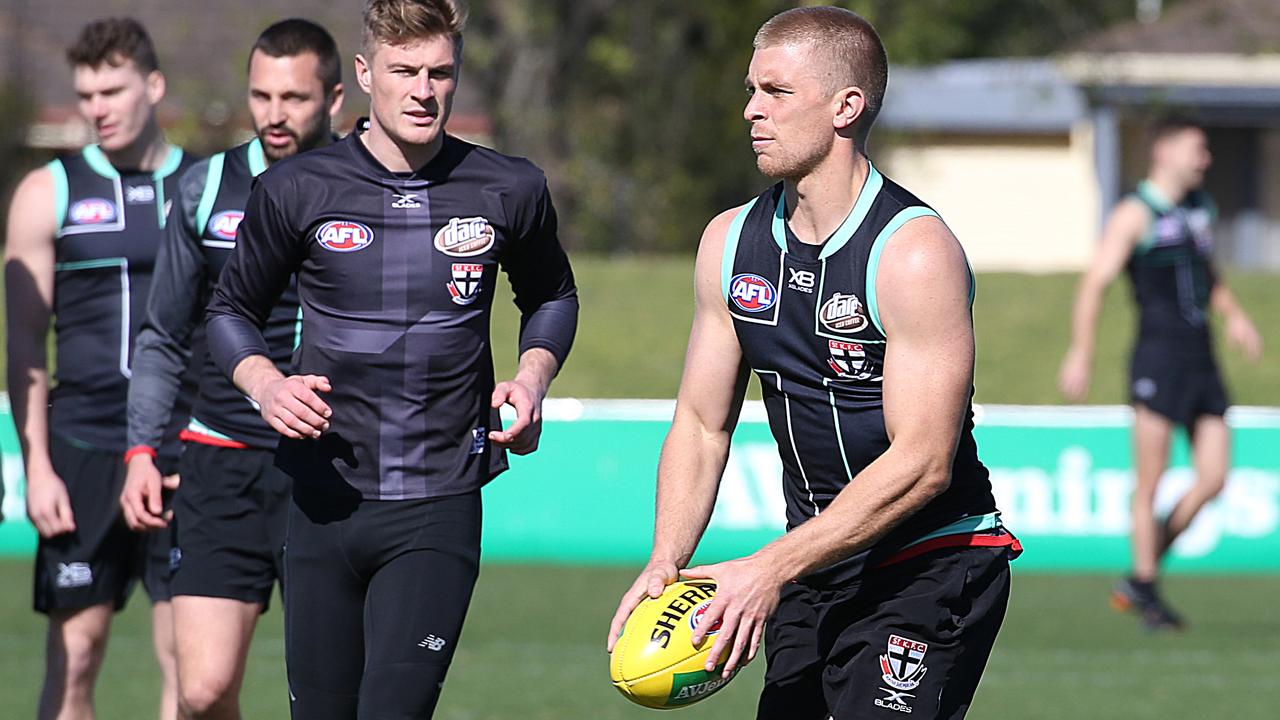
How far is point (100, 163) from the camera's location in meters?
6.08

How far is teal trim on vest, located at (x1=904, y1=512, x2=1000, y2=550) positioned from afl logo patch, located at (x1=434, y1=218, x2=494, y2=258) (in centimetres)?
135

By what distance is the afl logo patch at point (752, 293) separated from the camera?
427 centimetres

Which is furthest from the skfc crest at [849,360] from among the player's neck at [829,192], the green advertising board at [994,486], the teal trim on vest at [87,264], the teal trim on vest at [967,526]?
the green advertising board at [994,486]

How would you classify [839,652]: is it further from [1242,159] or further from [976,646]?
[1242,159]

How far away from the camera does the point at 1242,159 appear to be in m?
27.7

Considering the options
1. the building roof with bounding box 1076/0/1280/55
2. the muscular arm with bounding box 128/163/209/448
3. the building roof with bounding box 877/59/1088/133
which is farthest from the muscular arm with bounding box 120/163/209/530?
the building roof with bounding box 877/59/1088/133

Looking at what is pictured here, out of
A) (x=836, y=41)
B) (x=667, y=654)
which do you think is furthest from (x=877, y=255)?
(x=667, y=654)

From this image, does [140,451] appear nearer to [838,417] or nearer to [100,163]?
[100,163]

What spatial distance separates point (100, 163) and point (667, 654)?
311cm

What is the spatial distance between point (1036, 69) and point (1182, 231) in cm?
1350

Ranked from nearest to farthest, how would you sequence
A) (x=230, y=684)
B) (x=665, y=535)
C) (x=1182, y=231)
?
(x=665, y=535) < (x=230, y=684) < (x=1182, y=231)

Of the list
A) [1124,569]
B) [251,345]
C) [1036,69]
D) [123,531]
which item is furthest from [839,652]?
[1036,69]

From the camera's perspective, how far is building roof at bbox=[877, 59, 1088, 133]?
25.1 metres

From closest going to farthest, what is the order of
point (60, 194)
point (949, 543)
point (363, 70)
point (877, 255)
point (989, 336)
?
point (877, 255)
point (949, 543)
point (363, 70)
point (60, 194)
point (989, 336)
